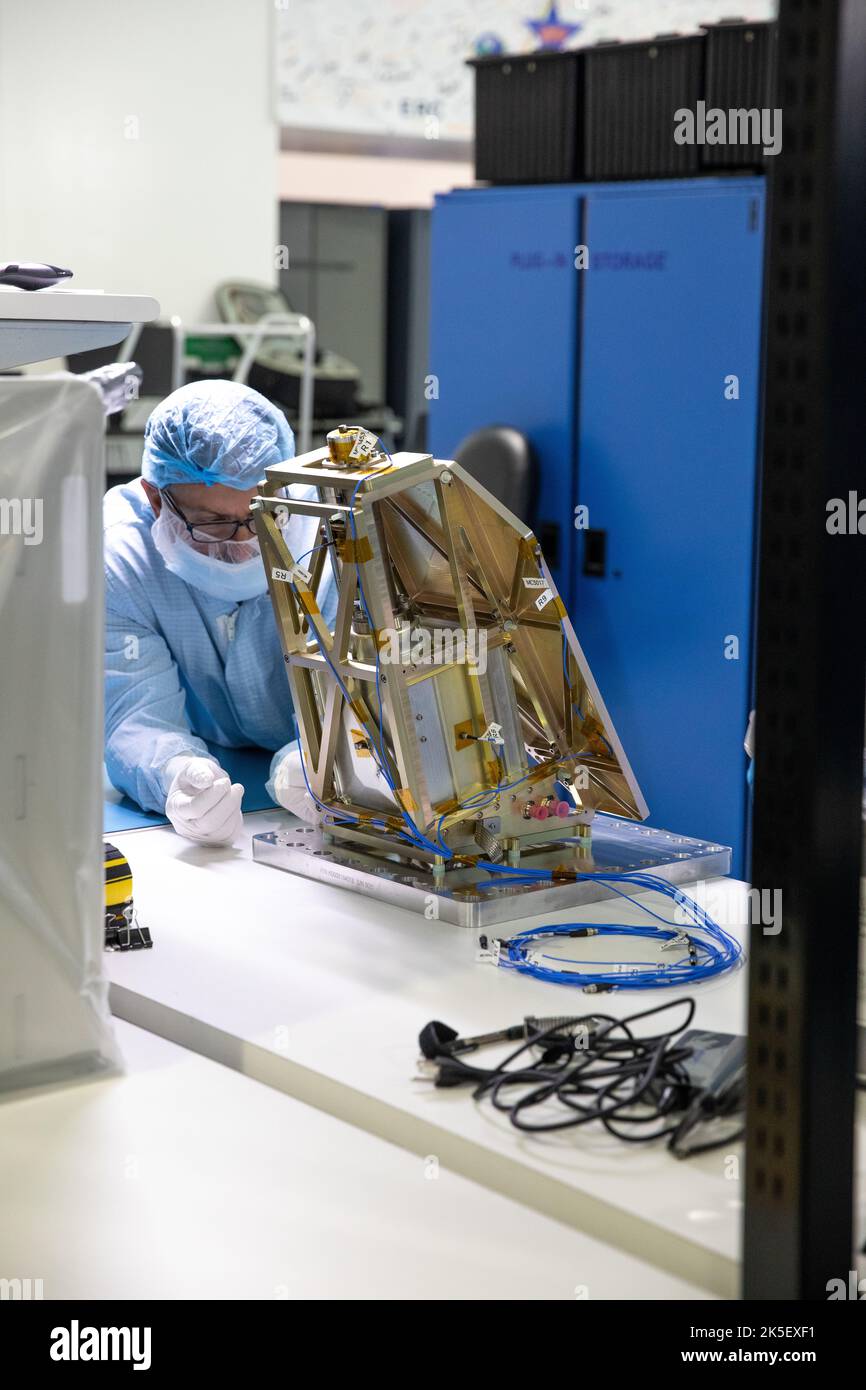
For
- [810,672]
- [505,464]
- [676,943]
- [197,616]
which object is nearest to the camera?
[810,672]

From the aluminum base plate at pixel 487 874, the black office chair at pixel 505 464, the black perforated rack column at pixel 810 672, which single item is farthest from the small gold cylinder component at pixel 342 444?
the black office chair at pixel 505 464

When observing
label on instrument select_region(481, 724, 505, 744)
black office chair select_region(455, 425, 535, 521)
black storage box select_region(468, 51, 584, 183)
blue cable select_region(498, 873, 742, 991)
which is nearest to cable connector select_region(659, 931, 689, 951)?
blue cable select_region(498, 873, 742, 991)

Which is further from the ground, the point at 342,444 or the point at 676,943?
the point at 342,444

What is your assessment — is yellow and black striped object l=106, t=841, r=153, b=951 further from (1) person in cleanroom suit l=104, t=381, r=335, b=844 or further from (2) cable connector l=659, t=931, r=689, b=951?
(2) cable connector l=659, t=931, r=689, b=951

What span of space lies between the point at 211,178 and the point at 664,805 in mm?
3743

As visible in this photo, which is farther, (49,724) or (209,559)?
(209,559)

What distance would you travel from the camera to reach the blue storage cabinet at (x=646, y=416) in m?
3.06

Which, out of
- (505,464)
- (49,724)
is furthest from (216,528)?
(505,464)

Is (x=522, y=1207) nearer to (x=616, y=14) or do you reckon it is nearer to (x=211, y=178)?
(x=211, y=178)

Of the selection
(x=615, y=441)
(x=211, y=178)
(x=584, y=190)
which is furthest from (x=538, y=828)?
(x=211, y=178)

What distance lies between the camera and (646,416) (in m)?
3.21

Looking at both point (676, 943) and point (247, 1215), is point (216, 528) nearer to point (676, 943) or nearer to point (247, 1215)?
Answer: point (676, 943)

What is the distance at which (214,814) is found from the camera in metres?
1.77

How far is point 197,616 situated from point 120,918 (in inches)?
27.7
